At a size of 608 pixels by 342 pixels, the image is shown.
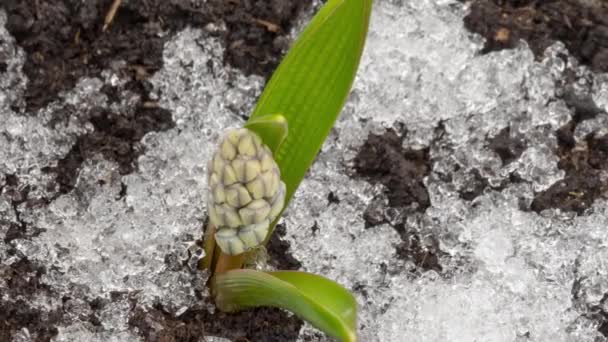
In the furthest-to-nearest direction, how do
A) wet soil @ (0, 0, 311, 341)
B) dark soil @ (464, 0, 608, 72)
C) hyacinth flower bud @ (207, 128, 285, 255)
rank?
dark soil @ (464, 0, 608, 72), wet soil @ (0, 0, 311, 341), hyacinth flower bud @ (207, 128, 285, 255)

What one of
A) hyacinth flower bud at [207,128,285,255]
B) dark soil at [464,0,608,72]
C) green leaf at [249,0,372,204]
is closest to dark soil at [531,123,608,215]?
dark soil at [464,0,608,72]

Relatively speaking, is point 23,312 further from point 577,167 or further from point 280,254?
point 577,167

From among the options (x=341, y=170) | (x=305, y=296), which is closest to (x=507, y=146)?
(x=341, y=170)

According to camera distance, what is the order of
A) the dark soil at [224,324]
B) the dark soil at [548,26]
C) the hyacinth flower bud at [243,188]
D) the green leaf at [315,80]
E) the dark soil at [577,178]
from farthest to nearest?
the dark soil at [548,26] → the dark soil at [577,178] → the dark soil at [224,324] → the green leaf at [315,80] → the hyacinth flower bud at [243,188]

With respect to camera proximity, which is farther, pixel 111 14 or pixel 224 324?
pixel 111 14

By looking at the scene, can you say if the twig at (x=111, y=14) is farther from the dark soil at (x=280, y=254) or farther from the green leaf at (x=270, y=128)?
the green leaf at (x=270, y=128)

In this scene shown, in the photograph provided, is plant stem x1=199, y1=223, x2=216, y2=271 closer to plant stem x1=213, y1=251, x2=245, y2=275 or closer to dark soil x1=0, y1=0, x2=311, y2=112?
plant stem x1=213, y1=251, x2=245, y2=275

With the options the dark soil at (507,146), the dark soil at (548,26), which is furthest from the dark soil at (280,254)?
the dark soil at (548,26)
